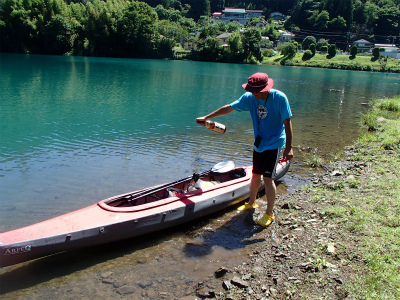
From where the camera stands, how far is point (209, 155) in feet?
38.4

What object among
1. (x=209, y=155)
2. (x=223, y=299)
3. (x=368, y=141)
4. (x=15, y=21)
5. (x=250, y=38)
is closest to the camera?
(x=223, y=299)

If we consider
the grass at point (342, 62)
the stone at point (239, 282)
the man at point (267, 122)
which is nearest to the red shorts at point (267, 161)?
the man at point (267, 122)

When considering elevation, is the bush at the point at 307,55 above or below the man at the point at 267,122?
above

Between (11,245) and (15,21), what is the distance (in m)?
81.0

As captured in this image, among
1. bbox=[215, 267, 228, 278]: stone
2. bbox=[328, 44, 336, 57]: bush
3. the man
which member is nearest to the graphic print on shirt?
the man

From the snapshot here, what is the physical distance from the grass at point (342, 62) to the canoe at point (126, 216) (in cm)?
8532

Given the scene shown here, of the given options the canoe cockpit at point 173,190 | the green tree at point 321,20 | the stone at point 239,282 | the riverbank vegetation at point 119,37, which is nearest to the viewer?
the stone at point 239,282

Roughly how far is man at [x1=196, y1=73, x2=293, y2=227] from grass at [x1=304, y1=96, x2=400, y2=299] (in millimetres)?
1538

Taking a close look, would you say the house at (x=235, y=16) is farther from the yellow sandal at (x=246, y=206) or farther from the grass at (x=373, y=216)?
the yellow sandal at (x=246, y=206)

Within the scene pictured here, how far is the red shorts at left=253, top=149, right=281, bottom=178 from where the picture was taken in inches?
231

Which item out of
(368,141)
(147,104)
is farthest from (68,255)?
(147,104)

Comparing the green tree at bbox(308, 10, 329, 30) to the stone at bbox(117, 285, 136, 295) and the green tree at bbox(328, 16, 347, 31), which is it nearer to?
the green tree at bbox(328, 16, 347, 31)

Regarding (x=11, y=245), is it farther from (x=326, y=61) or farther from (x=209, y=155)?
(x=326, y=61)

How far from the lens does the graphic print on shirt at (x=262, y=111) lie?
18.8 feet
